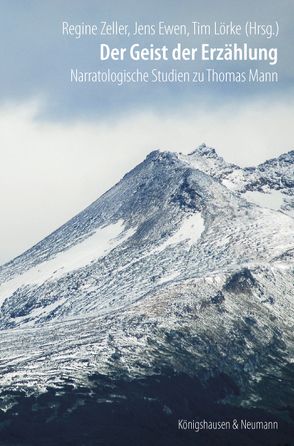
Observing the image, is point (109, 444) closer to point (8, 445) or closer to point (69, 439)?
point (69, 439)

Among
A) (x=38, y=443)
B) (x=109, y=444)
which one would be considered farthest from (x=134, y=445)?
(x=38, y=443)

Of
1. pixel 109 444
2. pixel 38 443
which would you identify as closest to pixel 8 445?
pixel 38 443

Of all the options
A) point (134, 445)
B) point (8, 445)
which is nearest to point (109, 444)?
point (134, 445)

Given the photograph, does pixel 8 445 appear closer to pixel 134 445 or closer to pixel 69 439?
pixel 69 439

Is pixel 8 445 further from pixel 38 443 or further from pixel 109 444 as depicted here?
pixel 109 444

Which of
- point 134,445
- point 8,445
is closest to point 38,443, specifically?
point 8,445
